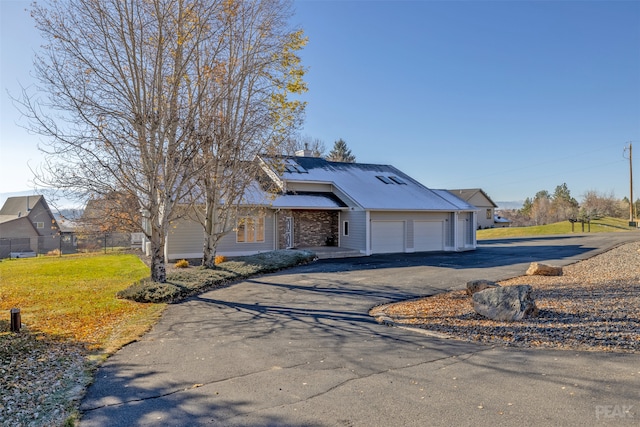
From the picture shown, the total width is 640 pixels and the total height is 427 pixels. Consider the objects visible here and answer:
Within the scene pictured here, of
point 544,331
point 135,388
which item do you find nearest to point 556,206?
point 544,331

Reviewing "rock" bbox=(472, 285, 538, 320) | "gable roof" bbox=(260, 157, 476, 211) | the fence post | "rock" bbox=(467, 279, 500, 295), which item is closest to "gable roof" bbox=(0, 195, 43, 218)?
"gable roof" bbox=(260, 157, 476, 211)

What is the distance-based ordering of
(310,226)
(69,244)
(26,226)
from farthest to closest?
(26,226), (69,244), (310,226)

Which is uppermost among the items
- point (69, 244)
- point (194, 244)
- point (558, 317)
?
point (194, 244)

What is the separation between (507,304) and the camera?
292 inches

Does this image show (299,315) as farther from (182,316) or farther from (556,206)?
(556,206)

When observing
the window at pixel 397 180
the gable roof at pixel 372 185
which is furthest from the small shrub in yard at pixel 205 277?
the window at pixel 397 180

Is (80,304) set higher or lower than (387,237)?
lower

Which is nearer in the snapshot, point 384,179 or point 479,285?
point 479,285

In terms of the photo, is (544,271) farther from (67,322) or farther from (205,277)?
(67,322)

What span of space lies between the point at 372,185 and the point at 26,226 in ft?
119

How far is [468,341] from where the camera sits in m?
6.25

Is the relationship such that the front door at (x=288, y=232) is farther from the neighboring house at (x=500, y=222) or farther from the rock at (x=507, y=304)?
the neighboring house at (x=500, y=222)

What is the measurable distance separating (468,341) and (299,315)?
3.63 m

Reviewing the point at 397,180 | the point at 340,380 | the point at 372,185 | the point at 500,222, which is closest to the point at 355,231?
the point at 372,185
